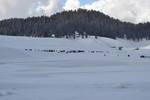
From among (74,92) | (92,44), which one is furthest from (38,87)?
(92,44)

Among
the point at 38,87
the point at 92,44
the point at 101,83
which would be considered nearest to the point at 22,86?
the point at 38,87

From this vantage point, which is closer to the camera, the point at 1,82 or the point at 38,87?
the point at 38,87

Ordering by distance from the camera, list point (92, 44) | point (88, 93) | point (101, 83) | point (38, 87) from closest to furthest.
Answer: point (88, 93) → point (38, 87) → point (101, 83) → point (92, 44)

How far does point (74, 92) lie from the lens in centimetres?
2067

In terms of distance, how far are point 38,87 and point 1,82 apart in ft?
12.2

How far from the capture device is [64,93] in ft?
66.6

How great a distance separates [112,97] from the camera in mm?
18953

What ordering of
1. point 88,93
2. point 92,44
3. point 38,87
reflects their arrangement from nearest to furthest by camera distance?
point 88,93 < point 38,87 < point 92,44

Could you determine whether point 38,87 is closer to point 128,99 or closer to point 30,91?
point 30,91

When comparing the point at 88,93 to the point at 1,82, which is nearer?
the point at 88,93

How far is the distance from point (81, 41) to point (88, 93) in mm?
179758

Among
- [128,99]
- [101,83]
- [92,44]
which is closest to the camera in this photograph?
[128,99]

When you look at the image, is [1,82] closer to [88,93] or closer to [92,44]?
[88,93]

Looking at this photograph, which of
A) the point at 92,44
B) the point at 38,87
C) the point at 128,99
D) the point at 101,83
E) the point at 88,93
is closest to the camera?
the point at 128,99
